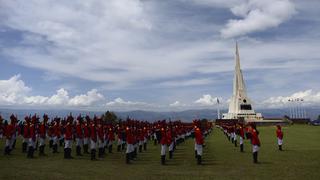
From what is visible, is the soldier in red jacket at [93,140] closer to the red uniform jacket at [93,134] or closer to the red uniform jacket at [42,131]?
the red uniform jacket at [93,134]

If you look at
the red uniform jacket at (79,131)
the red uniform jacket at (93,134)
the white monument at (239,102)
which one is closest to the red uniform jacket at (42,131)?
the red uniform jacket at (79,131)

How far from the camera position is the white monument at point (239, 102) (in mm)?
96125

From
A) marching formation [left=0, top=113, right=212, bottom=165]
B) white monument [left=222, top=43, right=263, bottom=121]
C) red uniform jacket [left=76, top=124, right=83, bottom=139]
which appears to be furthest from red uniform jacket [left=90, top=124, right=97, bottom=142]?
white monument [left=222, top=43, right=263, bottom=121]

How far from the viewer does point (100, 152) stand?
77.6ft

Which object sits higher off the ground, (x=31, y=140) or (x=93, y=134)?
(x=93, y=134)

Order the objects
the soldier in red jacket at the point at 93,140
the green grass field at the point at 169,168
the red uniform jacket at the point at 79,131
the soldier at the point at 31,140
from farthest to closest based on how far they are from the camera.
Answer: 1. the red uniform jacket at the point at 79,131
2. the soldier at the point at 31,140
3. the soldier in red jacket at the point at 93,140
4. the green grass field at the point at 169,168

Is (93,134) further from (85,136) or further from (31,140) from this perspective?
(31,140)

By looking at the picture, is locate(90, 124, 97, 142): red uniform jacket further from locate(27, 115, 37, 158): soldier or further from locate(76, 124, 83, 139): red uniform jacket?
locate(27, 115, 37, 158): soldier

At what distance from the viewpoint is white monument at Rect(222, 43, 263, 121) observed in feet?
315

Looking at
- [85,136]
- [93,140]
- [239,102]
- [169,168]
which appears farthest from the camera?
[239,102]

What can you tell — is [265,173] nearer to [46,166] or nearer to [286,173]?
[286,173]

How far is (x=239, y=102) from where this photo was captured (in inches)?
3888

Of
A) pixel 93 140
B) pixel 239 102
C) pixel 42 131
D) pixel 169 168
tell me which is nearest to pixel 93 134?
pixel 93 140

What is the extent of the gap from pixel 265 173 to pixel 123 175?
593 cm
